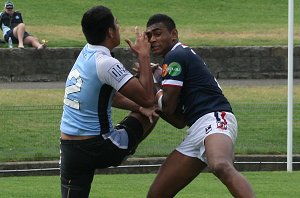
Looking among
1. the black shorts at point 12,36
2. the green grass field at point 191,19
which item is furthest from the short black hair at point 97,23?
the green grass field at point 191,19

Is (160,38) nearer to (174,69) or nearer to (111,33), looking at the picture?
(174,69)

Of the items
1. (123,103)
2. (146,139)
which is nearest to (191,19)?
(146,139)

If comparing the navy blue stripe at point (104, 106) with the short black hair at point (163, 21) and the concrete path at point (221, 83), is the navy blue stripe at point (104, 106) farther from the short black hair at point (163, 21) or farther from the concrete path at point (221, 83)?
the concrete path at point (221, 83)

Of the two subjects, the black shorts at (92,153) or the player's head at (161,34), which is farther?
the player's head at (161,34)

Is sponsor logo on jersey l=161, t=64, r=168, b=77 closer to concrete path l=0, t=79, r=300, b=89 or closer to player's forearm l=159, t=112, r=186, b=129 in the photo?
player's forearm l=159, t=112, r=186, b=129

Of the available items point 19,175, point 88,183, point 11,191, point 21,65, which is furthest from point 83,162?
point 21,65

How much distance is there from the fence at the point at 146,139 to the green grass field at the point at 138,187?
Answer: 2532mm

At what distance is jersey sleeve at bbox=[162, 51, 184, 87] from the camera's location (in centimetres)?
899

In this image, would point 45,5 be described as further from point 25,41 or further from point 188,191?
point 188,191

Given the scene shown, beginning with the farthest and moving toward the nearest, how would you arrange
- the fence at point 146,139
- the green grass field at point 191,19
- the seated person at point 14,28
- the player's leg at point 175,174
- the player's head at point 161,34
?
the green grass field at point 191,19
the seated person at point 14,28
the fence at point 146,139
the player's leg at point 175,174
the player's head at point 161,34

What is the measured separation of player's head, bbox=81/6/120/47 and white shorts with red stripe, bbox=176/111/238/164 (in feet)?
3.62

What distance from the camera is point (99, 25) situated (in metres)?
8.41

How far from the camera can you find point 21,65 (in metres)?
24.5

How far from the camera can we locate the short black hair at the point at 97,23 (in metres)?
8.38
